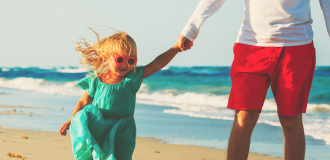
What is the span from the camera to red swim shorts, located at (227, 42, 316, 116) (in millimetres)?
2156

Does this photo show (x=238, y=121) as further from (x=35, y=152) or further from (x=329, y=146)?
(x=329, y=146)

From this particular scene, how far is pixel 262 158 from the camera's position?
366 centimetres

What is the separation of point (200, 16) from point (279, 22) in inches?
20.7

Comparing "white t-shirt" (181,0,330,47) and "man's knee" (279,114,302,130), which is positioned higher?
"white t-shirt" (181,0,330,47)

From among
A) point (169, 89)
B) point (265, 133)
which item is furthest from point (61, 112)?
point (169, 89)

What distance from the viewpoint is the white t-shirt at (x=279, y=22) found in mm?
2139

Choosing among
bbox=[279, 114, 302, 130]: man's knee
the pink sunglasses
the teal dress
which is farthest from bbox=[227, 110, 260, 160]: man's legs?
the pink sunglasses

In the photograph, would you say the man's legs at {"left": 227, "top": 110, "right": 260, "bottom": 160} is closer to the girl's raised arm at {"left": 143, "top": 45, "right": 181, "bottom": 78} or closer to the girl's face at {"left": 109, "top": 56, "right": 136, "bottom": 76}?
the girl's raised arm at {"left": 143, "top": 45, "right": 181, "bottom": 78}

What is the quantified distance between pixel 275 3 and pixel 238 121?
0.80 metres

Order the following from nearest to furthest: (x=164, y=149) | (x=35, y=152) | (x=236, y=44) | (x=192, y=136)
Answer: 1. (x=236, y=44)
2. (x=35, y=152)
3. (x=164, y=149)
4. (x=192, y=136)

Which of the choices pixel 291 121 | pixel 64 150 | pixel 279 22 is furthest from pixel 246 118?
pixel 64 150

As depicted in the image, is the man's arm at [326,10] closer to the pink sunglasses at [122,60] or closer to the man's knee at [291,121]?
the man's knee at [291,121]

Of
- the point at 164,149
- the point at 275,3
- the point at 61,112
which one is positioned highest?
the point at 275,3

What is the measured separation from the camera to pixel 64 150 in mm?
3691
